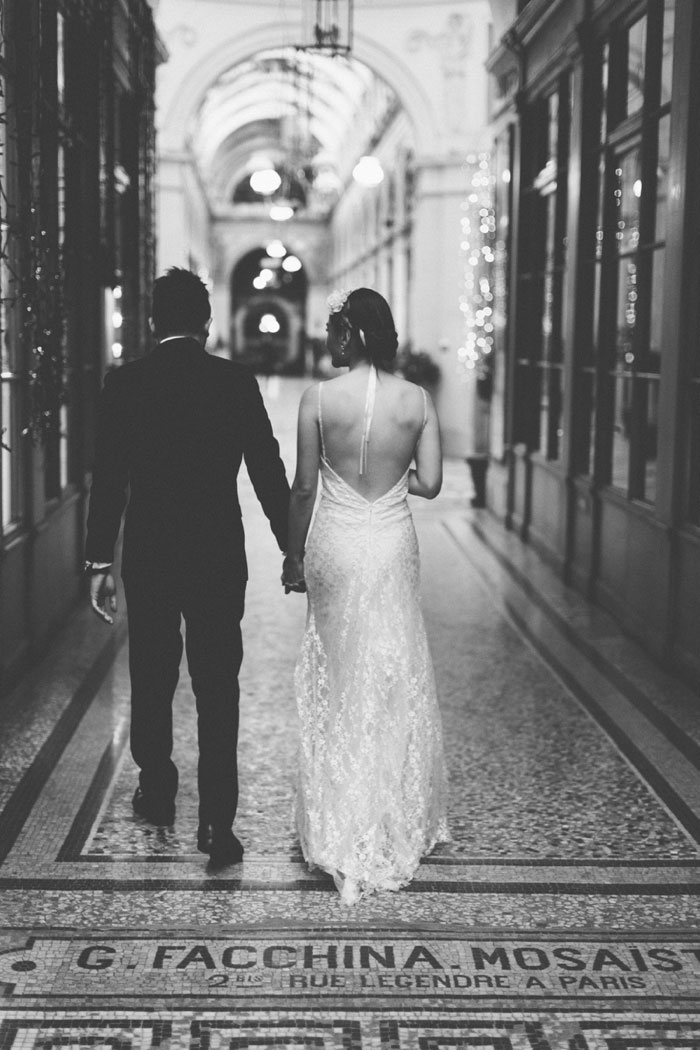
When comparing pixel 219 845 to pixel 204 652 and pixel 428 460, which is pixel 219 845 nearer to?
pixel 204 652

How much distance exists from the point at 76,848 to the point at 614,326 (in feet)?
17.6

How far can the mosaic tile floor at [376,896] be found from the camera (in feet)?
10.1

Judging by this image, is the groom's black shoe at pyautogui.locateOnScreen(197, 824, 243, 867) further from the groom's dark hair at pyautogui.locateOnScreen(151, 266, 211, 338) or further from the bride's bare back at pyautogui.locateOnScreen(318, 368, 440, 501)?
the groom's dark hair at pyautogui.locateOnScreen(151, 266, 211, 338)

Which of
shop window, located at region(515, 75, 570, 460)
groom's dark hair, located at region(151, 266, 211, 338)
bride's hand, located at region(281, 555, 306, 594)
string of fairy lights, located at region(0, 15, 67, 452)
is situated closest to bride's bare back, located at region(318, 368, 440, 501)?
bride's hand, located at region(281, 555, 306, 594)

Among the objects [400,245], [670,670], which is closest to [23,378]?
[670,670]

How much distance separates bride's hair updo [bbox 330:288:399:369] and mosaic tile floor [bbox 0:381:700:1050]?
158cm

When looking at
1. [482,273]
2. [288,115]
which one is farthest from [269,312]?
[482,273]

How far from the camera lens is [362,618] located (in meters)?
3.91

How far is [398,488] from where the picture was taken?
3896 millimetres

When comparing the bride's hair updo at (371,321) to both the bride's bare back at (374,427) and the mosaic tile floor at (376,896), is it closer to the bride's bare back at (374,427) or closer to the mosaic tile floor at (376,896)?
the bride's bare back at (374,427)

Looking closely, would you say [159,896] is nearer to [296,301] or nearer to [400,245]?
[400,245]

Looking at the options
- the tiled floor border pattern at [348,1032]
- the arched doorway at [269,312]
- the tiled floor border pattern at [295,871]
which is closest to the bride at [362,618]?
the tiled floor border pattern at [295,871]

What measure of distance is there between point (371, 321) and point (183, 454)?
67 cm

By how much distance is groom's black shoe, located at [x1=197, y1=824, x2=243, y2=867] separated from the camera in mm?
3971
